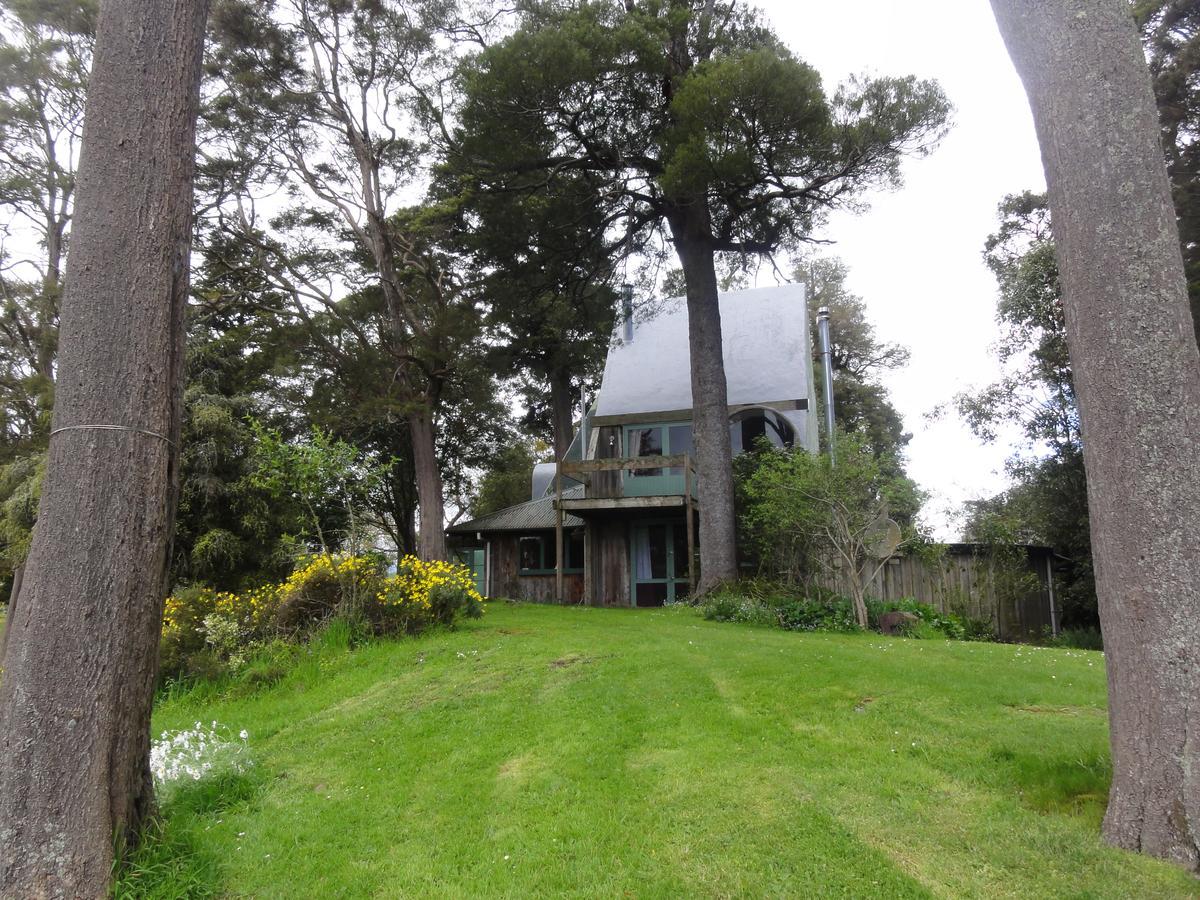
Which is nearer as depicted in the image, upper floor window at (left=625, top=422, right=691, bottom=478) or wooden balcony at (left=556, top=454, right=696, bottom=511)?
wooden balcony at (left=556, top=454, right=696, bottom=511)

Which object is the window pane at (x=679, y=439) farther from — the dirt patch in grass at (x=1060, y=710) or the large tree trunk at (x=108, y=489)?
the large tree trunk at (x=108, y=489)

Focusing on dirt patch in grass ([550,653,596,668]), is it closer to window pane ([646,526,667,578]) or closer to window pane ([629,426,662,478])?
window pane ([646,526,667,578])

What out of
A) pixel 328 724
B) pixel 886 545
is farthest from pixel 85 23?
pixel 886 545

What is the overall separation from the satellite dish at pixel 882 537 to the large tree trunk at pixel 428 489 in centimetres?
971

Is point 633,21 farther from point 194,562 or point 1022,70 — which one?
point 194,562

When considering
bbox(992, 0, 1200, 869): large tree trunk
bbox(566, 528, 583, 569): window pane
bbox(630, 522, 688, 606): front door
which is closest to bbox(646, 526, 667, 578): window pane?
bbox(630, 522, 688, 606): front door

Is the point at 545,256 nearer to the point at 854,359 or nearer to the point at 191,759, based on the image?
the point at 191,759

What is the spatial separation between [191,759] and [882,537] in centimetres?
1084

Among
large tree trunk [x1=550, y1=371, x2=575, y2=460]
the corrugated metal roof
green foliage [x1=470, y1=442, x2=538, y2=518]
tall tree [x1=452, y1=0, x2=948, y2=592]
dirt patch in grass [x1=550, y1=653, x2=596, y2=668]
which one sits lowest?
dirt patch in grass [x1=550, y1=653, x2=596, y2=668]

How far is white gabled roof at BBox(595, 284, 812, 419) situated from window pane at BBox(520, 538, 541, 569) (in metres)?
4.96

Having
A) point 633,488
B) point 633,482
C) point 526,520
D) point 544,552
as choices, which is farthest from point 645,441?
point 544,552

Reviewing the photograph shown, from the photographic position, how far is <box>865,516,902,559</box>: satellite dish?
12.9m

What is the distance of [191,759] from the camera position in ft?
17.6

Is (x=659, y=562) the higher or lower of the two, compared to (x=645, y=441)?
lower
